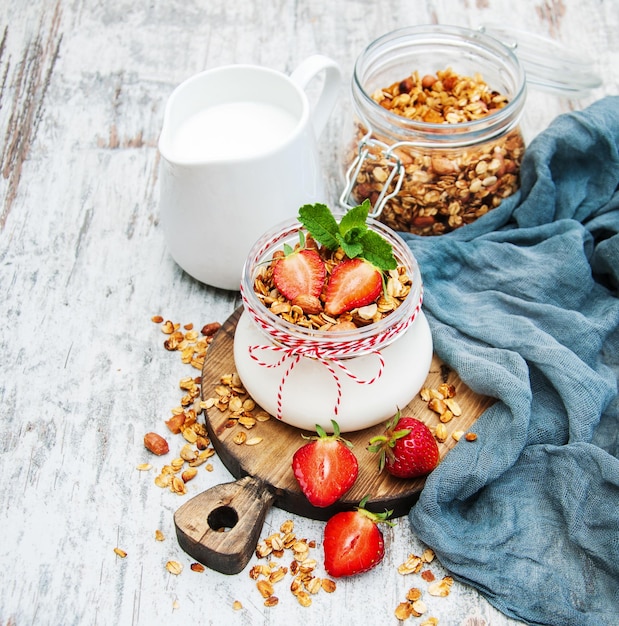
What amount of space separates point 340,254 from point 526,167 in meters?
0.51

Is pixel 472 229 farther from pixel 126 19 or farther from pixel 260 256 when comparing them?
pixel 126 19

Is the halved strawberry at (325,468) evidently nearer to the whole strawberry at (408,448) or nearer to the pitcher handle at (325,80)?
the whole strawberry at (408,448)

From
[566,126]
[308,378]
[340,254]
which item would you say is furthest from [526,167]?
[308,378]

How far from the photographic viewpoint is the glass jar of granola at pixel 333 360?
1249 millimetres

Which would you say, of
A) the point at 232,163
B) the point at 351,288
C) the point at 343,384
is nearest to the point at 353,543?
the point at 343,384

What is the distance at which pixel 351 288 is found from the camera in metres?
1.26

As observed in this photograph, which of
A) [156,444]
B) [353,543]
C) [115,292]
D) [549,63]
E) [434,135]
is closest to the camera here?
[353,543]

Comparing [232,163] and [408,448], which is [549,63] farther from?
[408,448]

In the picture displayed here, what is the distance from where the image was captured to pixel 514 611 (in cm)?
121

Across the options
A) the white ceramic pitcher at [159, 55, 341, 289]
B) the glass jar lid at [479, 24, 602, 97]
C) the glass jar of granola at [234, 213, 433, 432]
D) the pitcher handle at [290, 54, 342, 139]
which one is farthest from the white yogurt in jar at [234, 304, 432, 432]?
the glass jar lid at [479, 24, 602, 97]

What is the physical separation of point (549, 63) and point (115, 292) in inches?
37.6

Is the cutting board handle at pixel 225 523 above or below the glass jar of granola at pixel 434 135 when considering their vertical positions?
below

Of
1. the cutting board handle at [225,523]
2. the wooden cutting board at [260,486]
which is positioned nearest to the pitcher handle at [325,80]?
the wooden cutting board at [260,486]

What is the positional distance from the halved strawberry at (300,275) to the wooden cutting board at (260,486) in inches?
8.8
